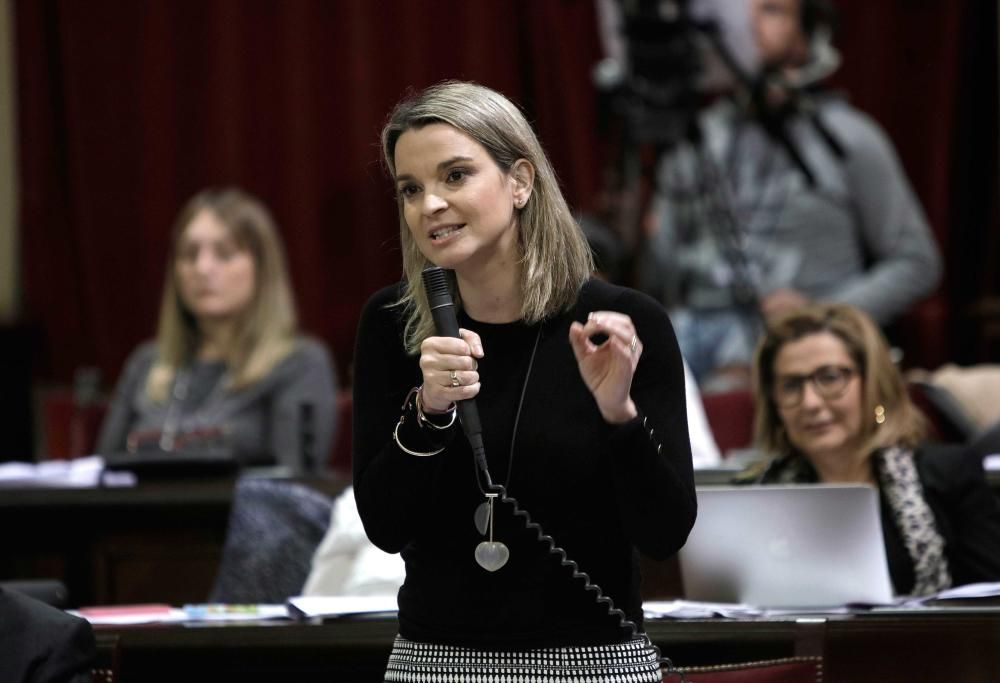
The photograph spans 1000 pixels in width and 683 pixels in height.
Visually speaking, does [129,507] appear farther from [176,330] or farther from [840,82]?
[840,82]

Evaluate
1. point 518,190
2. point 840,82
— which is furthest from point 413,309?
point 840,82

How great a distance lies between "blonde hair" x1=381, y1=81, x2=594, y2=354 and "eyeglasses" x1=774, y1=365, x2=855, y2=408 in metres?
1.20

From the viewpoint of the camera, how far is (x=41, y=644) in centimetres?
180

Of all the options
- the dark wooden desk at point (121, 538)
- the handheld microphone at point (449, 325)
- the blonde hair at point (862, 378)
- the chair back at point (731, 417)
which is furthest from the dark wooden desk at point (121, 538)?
the handheld microphone at point (449, 325)

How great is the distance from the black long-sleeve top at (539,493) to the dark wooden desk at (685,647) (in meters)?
0.58

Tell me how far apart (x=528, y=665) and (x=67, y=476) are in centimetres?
200

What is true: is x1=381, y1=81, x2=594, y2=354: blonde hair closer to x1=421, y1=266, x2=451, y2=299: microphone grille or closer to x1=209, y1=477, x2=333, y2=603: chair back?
x1=421, y1=266, x2=451, y2=299: microphone grille

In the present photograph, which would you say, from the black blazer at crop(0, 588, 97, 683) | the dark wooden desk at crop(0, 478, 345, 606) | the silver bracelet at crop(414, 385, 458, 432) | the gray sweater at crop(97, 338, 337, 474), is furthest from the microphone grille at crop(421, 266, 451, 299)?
the gray sweater at crop(97, 338, 337, 474)

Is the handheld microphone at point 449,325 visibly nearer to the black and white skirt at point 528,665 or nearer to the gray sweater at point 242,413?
the black and white skirt at point 528,665

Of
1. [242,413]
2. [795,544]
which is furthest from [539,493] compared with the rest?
[242,413]

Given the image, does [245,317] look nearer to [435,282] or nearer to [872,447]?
[872,447]

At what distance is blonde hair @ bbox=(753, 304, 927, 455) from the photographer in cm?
284

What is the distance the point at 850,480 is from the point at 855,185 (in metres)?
1.77

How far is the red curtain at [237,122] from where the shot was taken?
5.33 meters
